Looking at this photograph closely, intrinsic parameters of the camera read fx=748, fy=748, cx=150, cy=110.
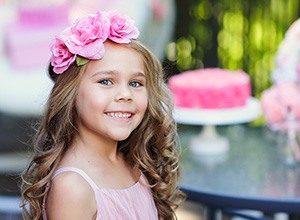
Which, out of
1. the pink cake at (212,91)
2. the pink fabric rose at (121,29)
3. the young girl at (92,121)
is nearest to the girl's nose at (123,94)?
the young girl at (92,121)

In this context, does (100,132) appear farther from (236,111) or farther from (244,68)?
(244,68)

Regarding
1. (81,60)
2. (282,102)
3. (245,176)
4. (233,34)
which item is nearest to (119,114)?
(81,60)

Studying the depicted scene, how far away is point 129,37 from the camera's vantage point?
1.74 metres

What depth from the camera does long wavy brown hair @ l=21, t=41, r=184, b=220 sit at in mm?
1718

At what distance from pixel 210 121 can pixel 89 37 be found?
1594mm

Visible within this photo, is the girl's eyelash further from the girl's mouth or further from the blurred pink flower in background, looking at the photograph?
the blurred pink flower in background

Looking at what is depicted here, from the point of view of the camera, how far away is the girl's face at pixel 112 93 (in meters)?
1.68

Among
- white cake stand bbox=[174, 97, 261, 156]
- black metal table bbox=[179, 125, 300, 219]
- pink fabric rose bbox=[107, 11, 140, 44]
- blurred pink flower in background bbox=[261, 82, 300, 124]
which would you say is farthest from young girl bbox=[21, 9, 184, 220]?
white cake stand bbox=[174, 97, 261, 156]

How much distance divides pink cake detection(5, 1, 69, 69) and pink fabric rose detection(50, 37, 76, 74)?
Result: 2858 mm

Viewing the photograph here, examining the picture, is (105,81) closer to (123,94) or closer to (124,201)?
(123,94)

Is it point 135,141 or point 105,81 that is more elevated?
point 105,81

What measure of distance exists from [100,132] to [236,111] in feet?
5.38

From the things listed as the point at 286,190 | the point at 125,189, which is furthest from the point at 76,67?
the point at 286,190

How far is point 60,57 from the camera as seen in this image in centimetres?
171
